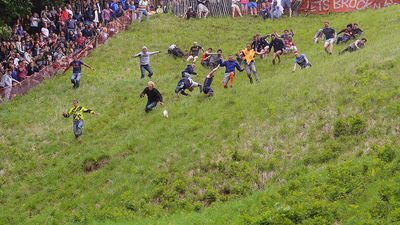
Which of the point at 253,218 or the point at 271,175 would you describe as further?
the point at 271,175

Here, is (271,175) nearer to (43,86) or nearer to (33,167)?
(33,167)

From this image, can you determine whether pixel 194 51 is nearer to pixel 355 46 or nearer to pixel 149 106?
pixel 355 46

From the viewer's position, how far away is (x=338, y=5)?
4131cm

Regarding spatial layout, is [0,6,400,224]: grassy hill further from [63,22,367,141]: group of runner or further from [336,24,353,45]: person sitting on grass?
[336,24,353,45]: person sitting on grass

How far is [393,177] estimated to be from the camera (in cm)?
1639

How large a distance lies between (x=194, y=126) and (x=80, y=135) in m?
4.85

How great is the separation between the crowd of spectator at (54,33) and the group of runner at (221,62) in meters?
2.28

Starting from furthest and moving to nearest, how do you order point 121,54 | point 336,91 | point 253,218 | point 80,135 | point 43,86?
point 121,54 < point 43,86 < point 80,135 < point 336,91 < point 253,218

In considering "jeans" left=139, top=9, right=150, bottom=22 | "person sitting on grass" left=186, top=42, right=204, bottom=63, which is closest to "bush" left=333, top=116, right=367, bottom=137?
"person sitting on grass" left=186, top=42, right=204, bottom=63

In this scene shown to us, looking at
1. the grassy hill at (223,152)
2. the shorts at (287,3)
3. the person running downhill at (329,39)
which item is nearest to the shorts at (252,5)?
the shorts at (287,3)

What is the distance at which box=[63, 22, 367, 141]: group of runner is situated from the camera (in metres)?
25.6

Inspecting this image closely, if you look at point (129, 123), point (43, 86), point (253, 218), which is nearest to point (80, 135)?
point (129, 123)

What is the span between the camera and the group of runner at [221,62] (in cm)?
2563

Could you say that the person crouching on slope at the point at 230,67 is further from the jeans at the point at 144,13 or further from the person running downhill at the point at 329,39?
the jeans at the point at 144,13
